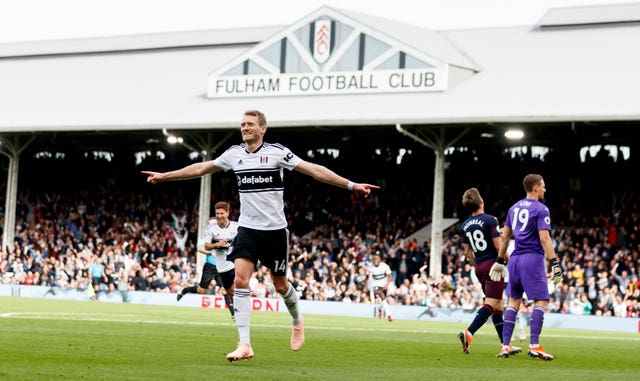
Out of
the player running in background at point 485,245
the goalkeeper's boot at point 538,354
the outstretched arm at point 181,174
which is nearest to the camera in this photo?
the outstretched arm at point 181,174

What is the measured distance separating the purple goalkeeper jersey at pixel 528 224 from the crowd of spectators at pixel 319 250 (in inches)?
634

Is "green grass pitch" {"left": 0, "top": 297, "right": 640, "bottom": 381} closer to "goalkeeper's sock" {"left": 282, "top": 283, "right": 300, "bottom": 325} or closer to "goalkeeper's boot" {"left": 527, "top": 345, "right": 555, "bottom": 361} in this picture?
"goalkeeper's boot" {"left": 527, "top": 345, "right": 555, "bottom": 361}

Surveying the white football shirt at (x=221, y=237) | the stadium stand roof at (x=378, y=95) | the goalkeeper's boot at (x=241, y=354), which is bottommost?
the goalkeeper's boot at (x=241, y=354)

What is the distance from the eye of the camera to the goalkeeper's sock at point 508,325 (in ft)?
39.0

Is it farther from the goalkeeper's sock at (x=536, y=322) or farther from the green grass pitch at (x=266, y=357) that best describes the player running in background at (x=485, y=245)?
the goalkeeper's sock at (x=536, y=322)

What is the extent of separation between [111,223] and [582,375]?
3389 centimetres

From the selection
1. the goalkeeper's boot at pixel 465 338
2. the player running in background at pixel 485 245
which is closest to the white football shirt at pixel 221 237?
the player running in background at pixel 485 245

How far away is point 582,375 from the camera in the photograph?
983cm

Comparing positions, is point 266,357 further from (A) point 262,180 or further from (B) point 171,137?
(B) point 171,137

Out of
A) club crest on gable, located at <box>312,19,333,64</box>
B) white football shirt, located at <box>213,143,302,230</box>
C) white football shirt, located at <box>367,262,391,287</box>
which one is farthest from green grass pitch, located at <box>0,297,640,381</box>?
club crest on gable, located at <box>312,19,333,64</box>

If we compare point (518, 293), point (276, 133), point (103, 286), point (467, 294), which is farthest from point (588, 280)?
point (518, 293)

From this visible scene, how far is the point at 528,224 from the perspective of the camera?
11969 mm

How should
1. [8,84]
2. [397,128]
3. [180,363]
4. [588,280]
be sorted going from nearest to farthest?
[180,363] → [588,280] → [397,128] → [8,84]

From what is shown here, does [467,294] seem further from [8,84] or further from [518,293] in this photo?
[8,84]
